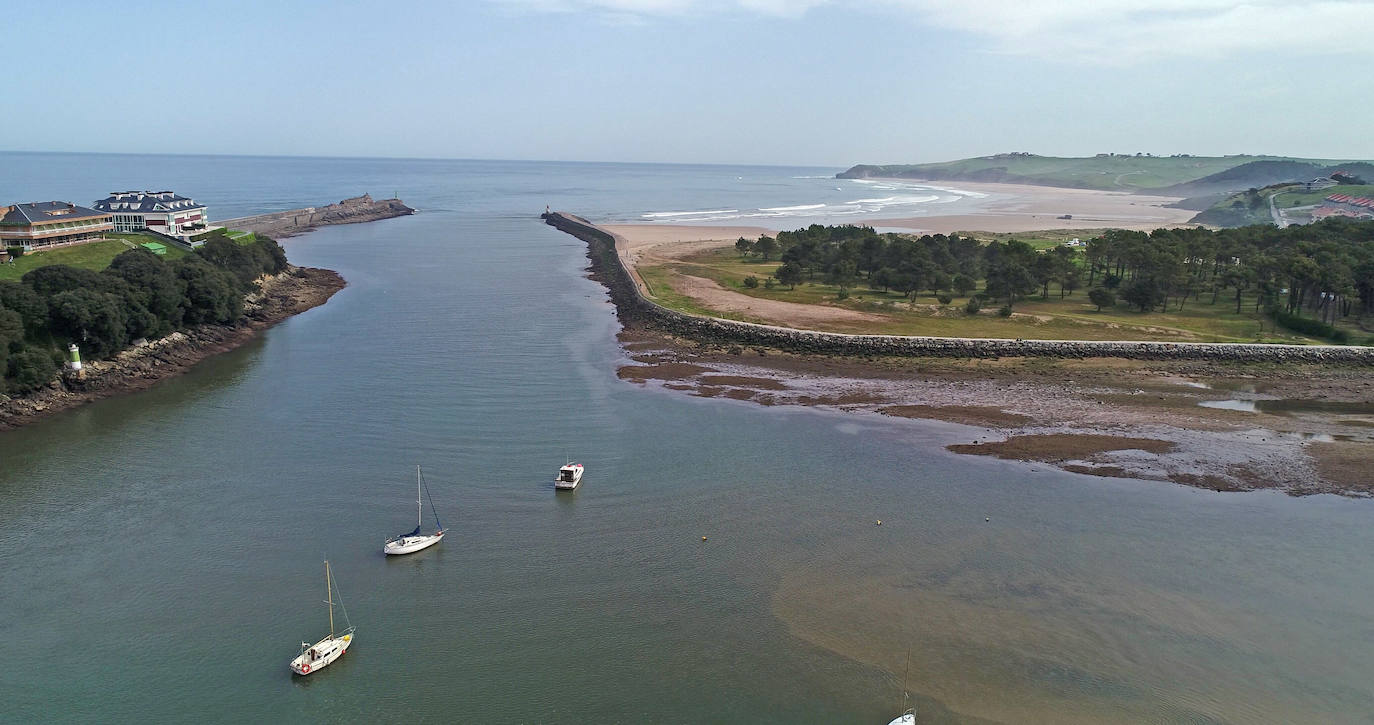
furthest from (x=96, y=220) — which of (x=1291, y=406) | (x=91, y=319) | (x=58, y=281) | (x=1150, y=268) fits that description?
(x=1291, y=406)

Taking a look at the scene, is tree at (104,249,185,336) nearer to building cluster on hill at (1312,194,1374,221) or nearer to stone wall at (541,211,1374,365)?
stone wall at (541,211,1374,365)

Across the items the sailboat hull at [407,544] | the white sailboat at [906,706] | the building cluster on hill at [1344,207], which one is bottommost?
the white sailboat at [906,706]

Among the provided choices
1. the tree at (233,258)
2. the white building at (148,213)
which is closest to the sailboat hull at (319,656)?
the tree at (233,258)

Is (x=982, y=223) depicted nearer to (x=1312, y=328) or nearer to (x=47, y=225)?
(x=1312, y=328)

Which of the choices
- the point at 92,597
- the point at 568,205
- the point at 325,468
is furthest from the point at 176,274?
the point at 568,205

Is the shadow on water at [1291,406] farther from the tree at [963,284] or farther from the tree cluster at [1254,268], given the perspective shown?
the tree at [963,284]
